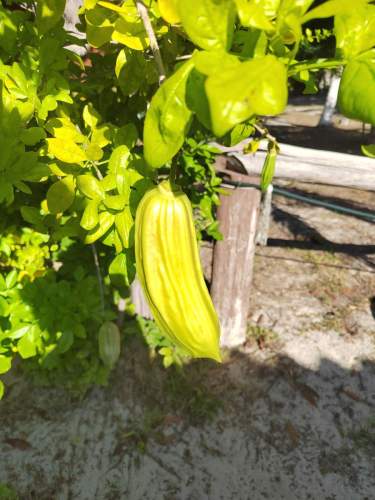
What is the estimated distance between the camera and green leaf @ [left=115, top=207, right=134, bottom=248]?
2.30 feet

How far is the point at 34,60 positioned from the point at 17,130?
23 centimetres

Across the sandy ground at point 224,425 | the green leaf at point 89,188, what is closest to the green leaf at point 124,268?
the green leaf at point 89,188

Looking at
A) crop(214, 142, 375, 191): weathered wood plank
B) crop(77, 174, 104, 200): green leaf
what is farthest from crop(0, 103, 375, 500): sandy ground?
crop(77, 174, 104, 200): green leaf

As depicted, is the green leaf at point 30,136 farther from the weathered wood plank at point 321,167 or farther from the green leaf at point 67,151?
the weathered wood plank at point 321,167

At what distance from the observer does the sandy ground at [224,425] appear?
A: 75.0 inches

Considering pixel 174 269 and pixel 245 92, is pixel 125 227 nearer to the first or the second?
pixel 174 269

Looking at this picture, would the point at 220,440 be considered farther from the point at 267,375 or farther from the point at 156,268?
the point at 156,268

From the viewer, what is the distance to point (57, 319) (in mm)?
1548

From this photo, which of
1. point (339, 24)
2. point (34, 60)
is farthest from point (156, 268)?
point (34, 60)

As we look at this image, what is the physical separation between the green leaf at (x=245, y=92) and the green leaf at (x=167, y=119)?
52 millimetres

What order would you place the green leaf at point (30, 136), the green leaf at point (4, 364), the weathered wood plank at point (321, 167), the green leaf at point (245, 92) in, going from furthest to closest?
the weathered wood plank at point (321, 167) < the green leaf at point (4, 364) < the green leaf at point (30, 136) < the green leaf at point (245, 92)

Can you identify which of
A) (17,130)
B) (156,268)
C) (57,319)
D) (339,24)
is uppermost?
(339,24)

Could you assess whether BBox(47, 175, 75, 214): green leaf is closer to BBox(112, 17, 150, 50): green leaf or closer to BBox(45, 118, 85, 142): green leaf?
BBox(45, 118, 85, 142): green leaf

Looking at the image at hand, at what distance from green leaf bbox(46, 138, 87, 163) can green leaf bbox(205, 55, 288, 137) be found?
18.3 inches
